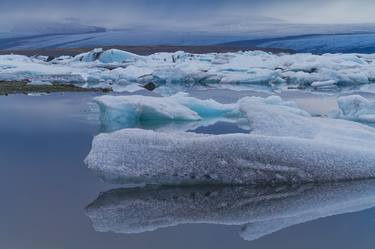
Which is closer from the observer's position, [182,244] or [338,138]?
[182,244]

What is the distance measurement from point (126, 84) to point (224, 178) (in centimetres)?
1389

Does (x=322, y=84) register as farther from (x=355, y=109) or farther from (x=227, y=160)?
(x=227, y=160)

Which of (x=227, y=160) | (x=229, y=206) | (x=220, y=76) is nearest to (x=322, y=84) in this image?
(x=220, y=76)

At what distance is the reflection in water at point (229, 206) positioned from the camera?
11.8 feet

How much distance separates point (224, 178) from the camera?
4219 mm

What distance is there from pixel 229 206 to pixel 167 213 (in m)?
0.42

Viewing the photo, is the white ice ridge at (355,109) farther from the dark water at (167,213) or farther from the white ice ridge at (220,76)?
the white ice ridge at (220,76)

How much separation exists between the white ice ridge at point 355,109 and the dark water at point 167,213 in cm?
368

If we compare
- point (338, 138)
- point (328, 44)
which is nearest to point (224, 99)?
point (338, 138)

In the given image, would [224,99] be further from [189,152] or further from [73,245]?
[73,245]

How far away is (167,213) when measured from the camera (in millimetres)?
3783

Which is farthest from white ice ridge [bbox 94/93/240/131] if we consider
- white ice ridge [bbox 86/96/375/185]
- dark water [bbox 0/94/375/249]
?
white ice ridge [bbox 86/96/375/185]

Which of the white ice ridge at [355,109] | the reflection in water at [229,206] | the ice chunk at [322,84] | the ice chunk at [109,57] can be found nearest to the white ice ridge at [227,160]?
the reflection in water at [229,206]

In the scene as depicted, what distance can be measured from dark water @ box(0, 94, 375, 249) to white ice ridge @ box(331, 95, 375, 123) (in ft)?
12.1
